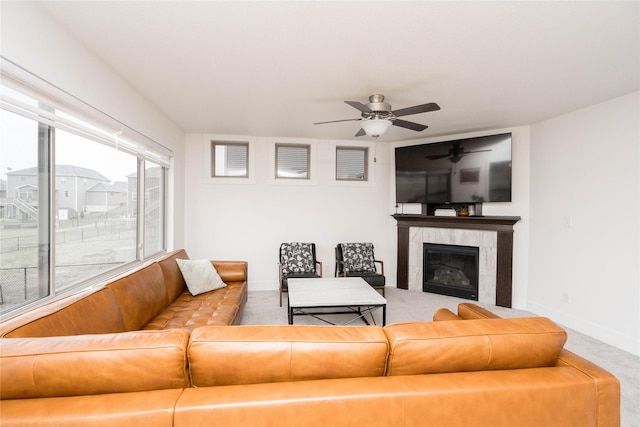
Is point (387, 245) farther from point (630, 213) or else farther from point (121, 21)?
point (121, 21)

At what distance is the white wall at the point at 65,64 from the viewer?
1.57 m

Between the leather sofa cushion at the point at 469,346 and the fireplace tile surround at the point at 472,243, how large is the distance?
3.45 meters

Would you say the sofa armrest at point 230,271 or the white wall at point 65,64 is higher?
the white wall at point 65,64

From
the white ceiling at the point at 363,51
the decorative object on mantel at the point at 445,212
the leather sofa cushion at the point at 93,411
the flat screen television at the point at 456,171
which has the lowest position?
the leather sofa cushion at the point at 93,411

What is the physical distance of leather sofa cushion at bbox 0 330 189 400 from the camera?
93cm

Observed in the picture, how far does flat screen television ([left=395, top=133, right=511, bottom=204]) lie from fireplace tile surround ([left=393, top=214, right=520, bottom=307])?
0.32m

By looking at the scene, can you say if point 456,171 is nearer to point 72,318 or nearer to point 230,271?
point 230,271

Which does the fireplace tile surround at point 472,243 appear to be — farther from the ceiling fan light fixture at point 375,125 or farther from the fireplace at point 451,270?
the ceiling fan light fixture at point 375,125

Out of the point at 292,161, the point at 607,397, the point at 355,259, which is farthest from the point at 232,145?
the point at 607,397

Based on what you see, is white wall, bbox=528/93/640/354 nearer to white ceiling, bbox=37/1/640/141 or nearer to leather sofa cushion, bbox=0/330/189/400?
white ceiling, bbox=37/1/640/141

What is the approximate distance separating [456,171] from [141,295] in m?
4.42

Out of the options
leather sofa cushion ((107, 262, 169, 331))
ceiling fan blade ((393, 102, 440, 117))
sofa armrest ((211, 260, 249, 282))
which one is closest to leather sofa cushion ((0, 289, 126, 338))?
leather sofa cushion ((107, 262, 169, 331))

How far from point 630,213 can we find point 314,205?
395cm

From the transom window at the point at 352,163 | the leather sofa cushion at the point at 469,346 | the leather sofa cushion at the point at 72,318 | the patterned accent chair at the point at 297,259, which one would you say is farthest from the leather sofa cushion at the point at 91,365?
the transom window at the point at 352,163
